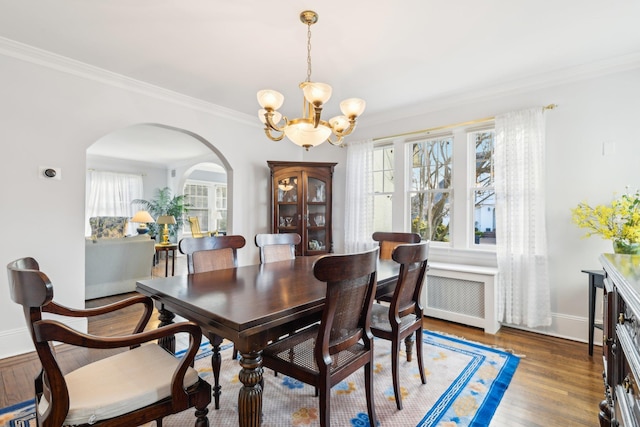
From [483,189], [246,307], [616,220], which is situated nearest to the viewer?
[246,307]

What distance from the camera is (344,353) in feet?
5.16

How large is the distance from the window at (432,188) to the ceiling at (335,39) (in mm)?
837

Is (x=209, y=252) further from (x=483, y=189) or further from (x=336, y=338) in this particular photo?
(x=483, y=189)

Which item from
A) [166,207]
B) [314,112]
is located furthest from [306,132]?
[166,207]

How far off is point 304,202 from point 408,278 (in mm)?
2564

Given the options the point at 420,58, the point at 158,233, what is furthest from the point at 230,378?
the point at 158,233

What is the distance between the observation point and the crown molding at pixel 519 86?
8.73 feet

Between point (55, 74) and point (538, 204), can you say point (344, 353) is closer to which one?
point (538, 204)

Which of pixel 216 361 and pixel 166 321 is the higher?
pixel 166 321

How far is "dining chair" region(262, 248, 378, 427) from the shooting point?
4.38 ft

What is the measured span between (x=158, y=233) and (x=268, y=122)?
673cm

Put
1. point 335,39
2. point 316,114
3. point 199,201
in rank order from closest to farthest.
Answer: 1. point 316,114
2. point 335,39
3. point 199,201

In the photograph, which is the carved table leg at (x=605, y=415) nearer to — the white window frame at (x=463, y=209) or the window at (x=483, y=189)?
the white window frame at (x=463, y=209)

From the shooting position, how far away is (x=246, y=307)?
4.44ft
